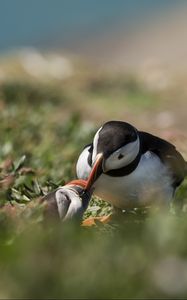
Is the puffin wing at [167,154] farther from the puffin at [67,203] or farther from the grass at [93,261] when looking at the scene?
the grass at [93,261]

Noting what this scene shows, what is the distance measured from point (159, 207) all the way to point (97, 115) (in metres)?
6.96

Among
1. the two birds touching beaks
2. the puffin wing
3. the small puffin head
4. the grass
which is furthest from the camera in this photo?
the puffin wing

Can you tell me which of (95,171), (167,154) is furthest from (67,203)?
(167,154)

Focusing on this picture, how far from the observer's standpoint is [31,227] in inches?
191

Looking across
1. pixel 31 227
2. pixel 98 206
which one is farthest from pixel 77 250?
Answer: pixel 98 206

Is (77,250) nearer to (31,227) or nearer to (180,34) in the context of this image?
(31,227)

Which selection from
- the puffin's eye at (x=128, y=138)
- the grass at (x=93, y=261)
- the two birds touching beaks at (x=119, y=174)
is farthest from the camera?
the puffin's eye at (x=128, y=138)

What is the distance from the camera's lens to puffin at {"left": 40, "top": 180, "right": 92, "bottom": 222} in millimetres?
5406

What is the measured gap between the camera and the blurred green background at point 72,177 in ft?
12.3

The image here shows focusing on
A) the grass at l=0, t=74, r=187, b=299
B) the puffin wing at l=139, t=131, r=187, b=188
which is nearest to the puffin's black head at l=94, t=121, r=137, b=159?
the puffin wing at l=139, t=131, r=187, b=188

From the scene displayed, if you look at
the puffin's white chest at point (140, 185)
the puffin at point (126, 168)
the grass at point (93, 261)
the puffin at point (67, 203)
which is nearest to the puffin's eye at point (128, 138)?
the puffin at point (126, 168)

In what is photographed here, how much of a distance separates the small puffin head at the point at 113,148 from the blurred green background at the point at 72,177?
1.06 ft

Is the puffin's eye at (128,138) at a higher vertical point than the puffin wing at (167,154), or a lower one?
higher

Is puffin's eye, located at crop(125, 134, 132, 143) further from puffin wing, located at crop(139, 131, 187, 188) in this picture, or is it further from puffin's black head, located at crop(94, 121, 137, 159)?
puffin wing, located at crop(139, 131, 187, 188)
